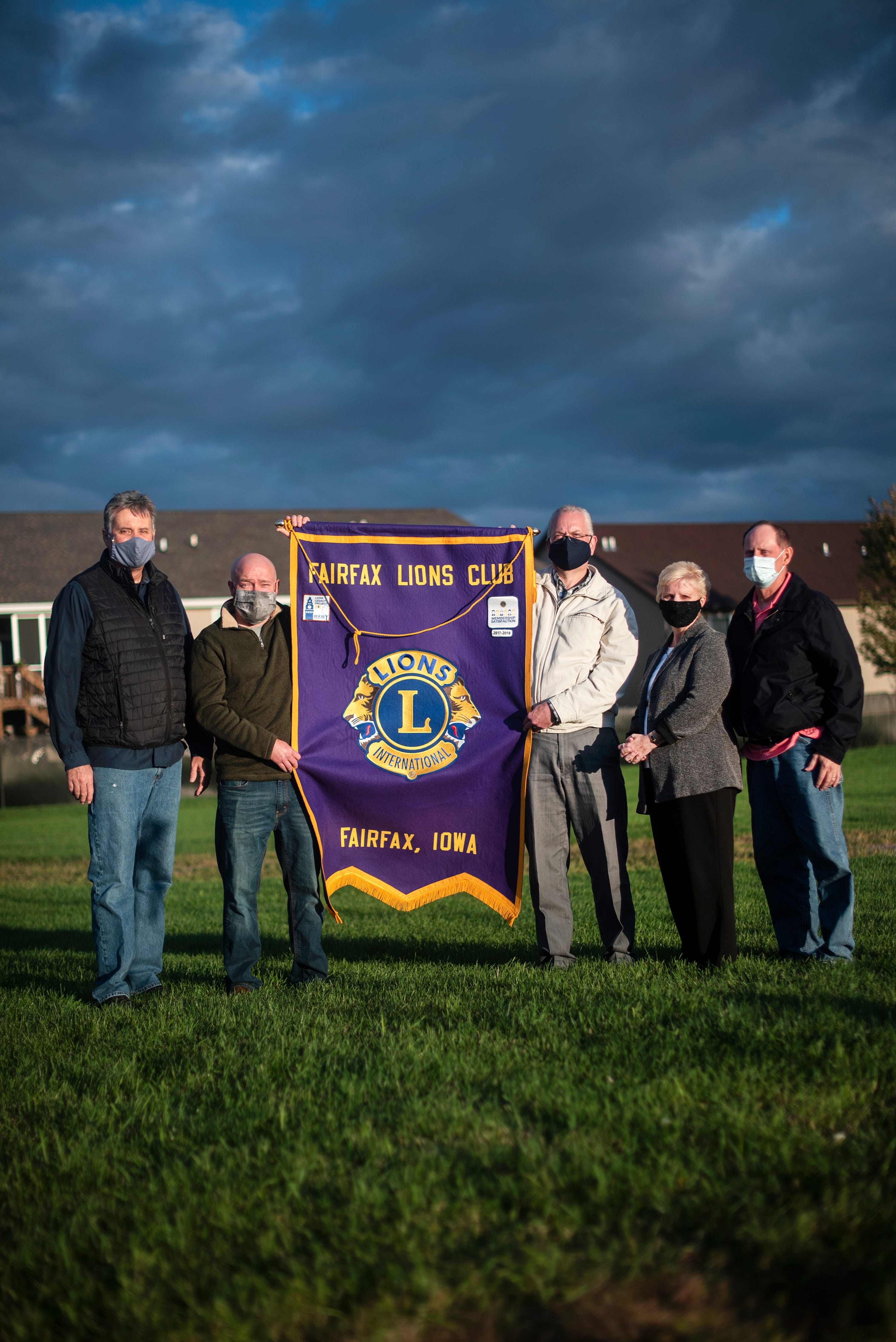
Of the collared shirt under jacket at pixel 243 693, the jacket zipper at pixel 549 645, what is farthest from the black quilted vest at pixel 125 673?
the jacket zipper at pixel 549 645

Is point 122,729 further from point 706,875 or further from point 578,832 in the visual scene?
point 706,875

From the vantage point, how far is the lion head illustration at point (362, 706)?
19.8 ft

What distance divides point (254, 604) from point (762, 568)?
294cm

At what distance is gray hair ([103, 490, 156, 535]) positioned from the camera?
5.46 metres

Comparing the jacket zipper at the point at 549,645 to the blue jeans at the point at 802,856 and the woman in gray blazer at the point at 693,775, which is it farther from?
the blue jeans at the point at 802,856

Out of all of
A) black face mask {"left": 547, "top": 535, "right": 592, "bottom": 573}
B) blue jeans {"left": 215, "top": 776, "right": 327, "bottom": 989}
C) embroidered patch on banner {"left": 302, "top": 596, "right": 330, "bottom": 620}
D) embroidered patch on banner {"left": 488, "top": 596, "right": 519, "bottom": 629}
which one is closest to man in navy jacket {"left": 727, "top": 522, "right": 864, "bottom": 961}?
black face mask {"left": 547, "top": 535, "right": 592, "bottom": 573}

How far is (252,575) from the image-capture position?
5.71 m

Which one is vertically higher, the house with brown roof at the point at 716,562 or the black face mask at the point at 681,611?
the house with brown roof at the point at 716,562

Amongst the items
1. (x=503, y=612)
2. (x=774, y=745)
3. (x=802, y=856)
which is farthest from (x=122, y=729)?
(x=802, y=856)

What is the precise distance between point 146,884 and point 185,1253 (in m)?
3.19

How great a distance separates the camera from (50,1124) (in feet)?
11.7

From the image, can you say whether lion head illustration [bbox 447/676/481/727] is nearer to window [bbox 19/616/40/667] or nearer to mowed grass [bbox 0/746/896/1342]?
mowed grass [bbox 0/746/896/1342]

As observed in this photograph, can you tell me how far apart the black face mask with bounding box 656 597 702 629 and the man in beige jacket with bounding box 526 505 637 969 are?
226mm

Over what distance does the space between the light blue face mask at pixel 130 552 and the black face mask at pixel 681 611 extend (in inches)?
115
